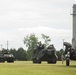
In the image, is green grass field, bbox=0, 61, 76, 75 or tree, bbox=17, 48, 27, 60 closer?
green grass field, bbox=0, 61, 76, 75

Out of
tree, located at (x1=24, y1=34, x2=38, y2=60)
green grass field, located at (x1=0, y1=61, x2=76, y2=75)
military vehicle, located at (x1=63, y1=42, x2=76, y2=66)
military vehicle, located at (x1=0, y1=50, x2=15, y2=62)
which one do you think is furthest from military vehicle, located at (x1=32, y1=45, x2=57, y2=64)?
tree, located at (x1=24, y1=34, x2=38, y2=60)

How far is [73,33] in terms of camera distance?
88875mm

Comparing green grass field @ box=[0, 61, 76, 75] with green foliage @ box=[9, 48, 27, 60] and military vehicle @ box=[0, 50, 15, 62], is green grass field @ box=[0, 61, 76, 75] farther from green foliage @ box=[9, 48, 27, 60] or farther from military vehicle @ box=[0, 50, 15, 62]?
green foliage @ box=[9, 48, 27, 60]

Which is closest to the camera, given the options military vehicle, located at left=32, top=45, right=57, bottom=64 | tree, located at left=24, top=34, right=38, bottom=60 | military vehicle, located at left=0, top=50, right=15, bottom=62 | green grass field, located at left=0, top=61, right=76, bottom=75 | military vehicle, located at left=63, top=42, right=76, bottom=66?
green grass field, located at left=0, top=61, right=76, bottom=75

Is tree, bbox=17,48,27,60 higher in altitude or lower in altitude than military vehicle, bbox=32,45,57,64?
higher

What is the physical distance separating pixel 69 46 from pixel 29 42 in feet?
250

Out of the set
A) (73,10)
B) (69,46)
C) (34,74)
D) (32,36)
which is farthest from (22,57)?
(34,74)

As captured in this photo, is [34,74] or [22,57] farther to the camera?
[22,57]

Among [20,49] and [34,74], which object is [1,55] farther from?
[20,49]

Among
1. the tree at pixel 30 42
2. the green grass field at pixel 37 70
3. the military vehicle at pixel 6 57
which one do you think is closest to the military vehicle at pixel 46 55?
the military vehicle at pixel 6 57

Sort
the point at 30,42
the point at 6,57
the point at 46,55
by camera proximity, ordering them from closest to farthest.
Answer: the point at 46,55, the point at 6,57, the point at 30,42

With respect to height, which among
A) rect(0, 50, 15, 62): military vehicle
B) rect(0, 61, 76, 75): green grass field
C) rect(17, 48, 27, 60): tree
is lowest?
rect(0, 61, 76, 75): green grass field

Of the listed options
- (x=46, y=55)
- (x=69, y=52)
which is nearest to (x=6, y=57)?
(x=46, y=55)

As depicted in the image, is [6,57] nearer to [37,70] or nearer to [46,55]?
[46,55]
